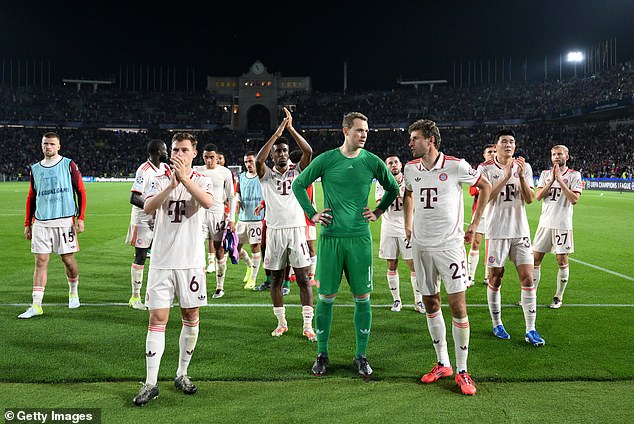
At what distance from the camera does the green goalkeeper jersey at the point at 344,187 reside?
5.09 meters

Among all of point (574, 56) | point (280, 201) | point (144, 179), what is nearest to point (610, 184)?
point (574, 56)

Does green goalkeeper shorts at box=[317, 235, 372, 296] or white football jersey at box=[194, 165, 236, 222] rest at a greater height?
white football jersey at box=[194, 165, 236, 222]

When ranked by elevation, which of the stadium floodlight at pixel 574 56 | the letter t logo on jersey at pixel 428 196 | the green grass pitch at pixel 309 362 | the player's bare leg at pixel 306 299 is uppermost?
the stadium floodlight at pixel 574 56

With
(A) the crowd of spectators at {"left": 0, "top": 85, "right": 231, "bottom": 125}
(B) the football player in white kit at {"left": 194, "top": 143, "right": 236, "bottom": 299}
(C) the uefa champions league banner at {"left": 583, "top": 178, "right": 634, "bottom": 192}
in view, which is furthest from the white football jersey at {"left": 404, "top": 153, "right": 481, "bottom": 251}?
(A) the crowd of spectators at {"left": 0, "top": 85, "right": 231, "bottom": 125}

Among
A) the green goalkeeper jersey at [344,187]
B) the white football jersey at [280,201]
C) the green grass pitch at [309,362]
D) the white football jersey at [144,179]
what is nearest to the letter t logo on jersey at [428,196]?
the green goalkeeper jersey at [344,187]

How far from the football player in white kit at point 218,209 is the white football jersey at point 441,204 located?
14.1ft

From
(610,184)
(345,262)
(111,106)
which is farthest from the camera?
(111,106)

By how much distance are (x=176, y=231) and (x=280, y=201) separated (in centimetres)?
218

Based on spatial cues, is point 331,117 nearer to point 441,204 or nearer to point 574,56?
point 574,56

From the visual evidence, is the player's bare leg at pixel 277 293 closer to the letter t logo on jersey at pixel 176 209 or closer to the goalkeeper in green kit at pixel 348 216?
the goalkeeper in green kit at pixel 348 216

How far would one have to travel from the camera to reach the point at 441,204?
16.4 feet

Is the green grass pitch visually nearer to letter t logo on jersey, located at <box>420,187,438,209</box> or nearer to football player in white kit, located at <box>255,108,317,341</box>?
football player in white kit, located at <box>255,108,317,341</box>

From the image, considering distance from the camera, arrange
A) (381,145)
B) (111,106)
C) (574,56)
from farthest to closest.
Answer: (111,106)
(381,145)
(574,56)

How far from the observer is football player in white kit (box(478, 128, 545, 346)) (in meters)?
6.13
